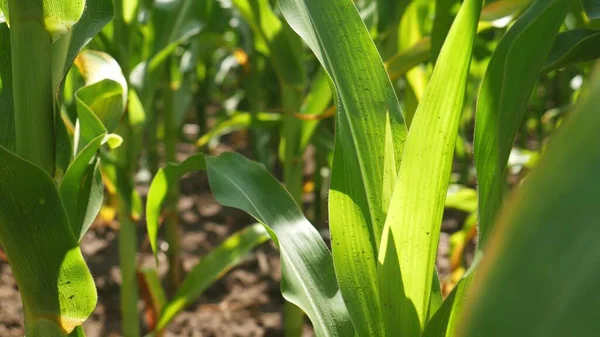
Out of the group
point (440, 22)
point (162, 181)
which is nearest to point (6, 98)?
point (162, 181)

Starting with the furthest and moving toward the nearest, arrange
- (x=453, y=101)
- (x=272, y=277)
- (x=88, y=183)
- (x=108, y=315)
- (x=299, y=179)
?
(x=272, y=277) < (x=108, y=315) < (x=299, y=179) < (x=88, y=183) < (x=453, y=101)

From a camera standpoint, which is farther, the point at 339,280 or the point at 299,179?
the point at 299,179

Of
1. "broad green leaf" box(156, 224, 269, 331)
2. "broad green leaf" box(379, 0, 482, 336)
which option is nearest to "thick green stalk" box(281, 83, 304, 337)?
"broad green leaf" box(156, 224, 269, 331)

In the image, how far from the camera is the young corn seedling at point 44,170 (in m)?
0.67

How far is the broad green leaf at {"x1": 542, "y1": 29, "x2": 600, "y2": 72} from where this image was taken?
75 cm

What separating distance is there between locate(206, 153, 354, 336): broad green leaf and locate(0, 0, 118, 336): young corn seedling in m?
0.18

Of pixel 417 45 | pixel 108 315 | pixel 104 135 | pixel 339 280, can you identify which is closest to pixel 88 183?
pixel 104 135

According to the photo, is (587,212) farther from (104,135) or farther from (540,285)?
(104,135)

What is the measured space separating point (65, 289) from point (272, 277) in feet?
4.29

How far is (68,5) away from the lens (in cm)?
68

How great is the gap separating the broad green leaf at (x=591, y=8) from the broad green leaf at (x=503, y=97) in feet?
0.40

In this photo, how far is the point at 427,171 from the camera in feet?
2.14

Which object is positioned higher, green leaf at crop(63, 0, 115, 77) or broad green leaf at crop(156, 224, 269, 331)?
green leaf at crop(63, 0, 115, 77)

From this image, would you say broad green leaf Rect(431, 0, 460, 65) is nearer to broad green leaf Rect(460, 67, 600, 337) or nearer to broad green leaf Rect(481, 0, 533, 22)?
broad green leaf Rect(481, 0, 533, 22)
